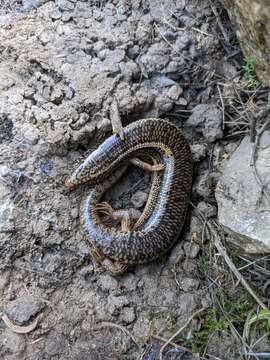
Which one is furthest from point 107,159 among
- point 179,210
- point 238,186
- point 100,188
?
point 238,186

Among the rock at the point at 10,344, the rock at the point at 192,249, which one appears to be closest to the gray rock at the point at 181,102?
the rock at the point at 192,249

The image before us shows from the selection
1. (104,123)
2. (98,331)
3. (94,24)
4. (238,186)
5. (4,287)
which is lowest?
(98,331)

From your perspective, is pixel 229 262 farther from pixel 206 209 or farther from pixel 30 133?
pixel 30 133

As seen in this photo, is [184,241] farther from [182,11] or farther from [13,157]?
[182,11]

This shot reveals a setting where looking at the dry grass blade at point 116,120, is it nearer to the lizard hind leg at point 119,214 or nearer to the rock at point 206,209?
the lizard hind leg at point 119,214

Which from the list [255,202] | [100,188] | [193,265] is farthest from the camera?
[100,188]

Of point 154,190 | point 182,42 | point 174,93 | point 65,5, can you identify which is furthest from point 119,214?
point 65,5

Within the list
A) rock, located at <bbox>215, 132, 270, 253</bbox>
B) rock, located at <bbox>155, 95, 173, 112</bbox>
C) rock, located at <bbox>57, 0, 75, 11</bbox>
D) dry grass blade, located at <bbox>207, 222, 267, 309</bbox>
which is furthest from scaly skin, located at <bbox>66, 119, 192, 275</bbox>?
rock, located at <bbox>57, 0, 75, 11</bbox>
